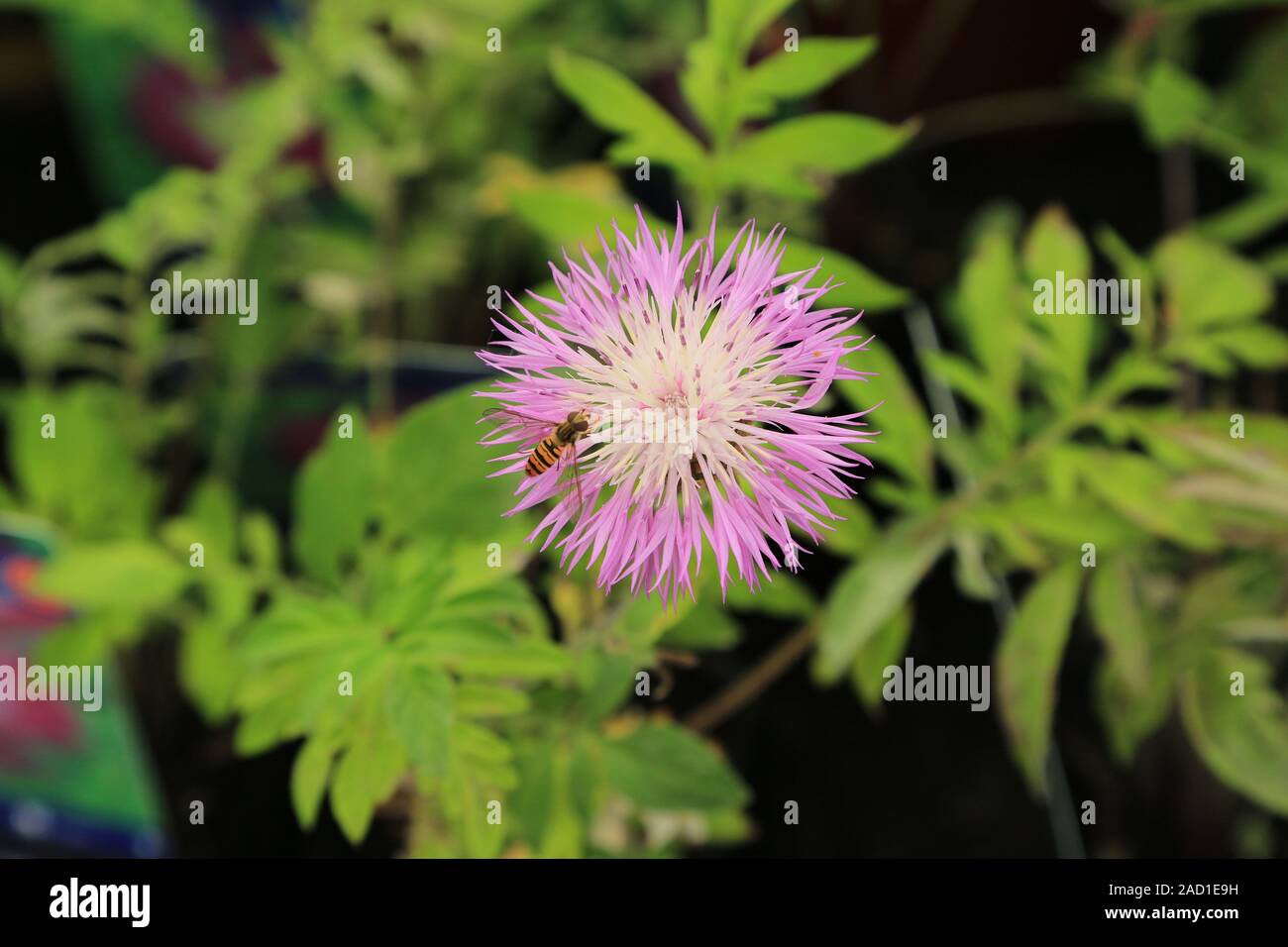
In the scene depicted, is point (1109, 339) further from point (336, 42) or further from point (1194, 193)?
point (336, 42)

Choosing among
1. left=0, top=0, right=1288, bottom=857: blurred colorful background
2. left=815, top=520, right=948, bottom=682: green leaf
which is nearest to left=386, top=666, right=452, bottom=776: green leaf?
left=0, top=0, right=1288, bottom=857: blurred colorful background

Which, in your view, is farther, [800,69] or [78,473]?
[78,473]

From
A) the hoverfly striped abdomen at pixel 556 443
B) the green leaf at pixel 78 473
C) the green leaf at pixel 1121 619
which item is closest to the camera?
the hoverfly striped abdomen at pixel 556 443

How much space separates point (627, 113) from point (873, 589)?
13cm

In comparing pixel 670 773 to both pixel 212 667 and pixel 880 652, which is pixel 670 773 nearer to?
pixel 880 652

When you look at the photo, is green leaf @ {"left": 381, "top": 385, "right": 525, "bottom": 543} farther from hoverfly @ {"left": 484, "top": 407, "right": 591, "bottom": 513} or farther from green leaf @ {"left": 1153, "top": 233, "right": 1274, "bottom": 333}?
green leaf @ {"left": 1153, "top": 233, "right": 1274, "bottom": 333}

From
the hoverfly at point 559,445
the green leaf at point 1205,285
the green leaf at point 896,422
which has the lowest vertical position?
the hoverfly at point 559,445

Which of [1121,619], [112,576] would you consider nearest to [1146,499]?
[1121,619]

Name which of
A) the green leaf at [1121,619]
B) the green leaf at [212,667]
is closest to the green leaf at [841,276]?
the green leaf at [1121,619]

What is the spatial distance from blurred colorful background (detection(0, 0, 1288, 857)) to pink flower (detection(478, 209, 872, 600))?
5 cm

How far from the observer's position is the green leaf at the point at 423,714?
0.20m

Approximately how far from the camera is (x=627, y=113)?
241 mm

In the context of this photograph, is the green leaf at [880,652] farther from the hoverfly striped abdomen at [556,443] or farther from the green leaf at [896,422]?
the hoverfly striped abdomen at [556,443]
